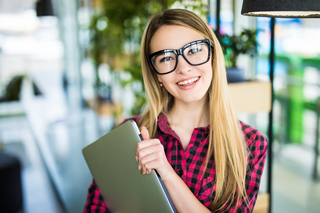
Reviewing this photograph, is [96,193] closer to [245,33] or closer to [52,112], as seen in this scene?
[245,33]

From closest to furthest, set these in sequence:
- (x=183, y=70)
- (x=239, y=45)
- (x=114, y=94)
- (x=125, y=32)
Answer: (x=183, y=70) → (x=239, y=45) → (x=125, y=32) → (x=114, y=94)

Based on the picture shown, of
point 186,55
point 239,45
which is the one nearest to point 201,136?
point 186,55

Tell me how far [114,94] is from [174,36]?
455 centimetres

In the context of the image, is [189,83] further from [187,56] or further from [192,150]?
[192,150]

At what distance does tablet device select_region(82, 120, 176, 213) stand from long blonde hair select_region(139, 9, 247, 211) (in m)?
0.24

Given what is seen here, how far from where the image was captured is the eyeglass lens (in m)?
1.10

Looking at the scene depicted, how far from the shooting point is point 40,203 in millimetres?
3234

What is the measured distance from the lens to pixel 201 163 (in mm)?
1151

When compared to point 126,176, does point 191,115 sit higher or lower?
higher

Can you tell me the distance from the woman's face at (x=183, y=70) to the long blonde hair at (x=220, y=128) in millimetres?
30

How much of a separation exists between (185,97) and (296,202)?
1674 millimetres

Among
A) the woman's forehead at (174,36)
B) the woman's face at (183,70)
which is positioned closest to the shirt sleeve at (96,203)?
the woman's face at (183,70)

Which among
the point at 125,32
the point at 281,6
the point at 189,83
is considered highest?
the point at 125,32

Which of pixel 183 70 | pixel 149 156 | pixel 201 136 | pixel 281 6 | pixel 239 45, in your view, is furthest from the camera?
pixel 239 45
